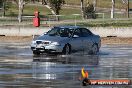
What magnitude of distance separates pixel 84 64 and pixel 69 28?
7848mm

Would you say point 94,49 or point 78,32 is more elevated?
point 78,32

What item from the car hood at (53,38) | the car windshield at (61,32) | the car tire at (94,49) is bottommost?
the car tire at (94,49)

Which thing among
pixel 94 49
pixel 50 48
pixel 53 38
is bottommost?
pixel 94 49

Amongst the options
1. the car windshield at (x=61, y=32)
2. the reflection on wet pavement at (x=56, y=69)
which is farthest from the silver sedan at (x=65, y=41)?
the reflection on wet pavement at (x=56, y=69)

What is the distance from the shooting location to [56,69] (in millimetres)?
23547

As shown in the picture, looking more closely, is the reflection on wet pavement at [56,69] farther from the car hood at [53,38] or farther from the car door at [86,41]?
the car door at [86,41]

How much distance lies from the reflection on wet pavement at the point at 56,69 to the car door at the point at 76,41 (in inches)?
33.8

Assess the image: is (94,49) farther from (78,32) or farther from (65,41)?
(65,41)

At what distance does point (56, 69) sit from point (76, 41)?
30.9 ft

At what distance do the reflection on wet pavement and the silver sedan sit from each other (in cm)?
63

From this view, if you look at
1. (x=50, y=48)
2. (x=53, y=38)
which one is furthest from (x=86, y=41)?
(x=50, y=48)

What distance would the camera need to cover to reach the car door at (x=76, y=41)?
107 ft

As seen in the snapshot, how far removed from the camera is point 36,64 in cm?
2558

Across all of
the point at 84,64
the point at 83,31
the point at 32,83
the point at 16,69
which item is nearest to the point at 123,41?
the point at 83,31
